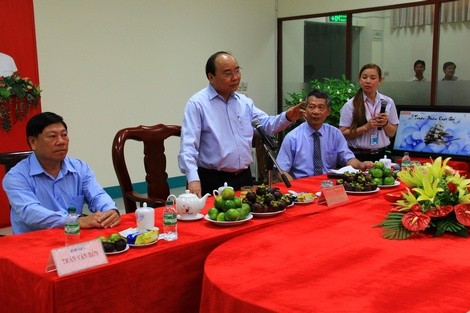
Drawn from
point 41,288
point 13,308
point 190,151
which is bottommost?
point 13,308

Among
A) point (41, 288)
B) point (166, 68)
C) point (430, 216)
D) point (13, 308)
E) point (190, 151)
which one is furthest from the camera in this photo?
point (166, 68)

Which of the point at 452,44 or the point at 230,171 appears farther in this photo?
the point at 452,44

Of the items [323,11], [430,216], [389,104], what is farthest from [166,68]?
[430,216]

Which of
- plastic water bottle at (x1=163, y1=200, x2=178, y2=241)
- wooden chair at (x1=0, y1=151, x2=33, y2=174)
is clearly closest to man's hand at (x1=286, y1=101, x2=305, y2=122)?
plastic water bottle at (x1=163, y1=200, x2=178, y2=241)

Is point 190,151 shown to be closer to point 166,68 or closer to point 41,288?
point 41,288

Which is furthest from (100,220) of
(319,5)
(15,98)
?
(319,5)

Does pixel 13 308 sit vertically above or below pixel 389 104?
below

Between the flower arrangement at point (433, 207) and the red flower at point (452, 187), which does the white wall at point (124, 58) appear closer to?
the flower arrangement at point (433, 207)

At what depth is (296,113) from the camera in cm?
303

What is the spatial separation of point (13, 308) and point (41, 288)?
249 millimetres

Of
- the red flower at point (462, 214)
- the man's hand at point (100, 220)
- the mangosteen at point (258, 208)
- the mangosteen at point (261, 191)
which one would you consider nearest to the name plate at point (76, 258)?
the man's hand at point (100, 220)

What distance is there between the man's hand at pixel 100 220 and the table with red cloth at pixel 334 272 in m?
0.51

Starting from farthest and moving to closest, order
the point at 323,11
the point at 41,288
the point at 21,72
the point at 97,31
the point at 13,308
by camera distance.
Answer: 1. the point at 323,11
2. the point at 97,31
3. the point at 21,72
4. the point at 13,308
5. the point at 41,288

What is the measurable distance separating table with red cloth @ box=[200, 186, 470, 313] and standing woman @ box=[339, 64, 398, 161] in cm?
197
